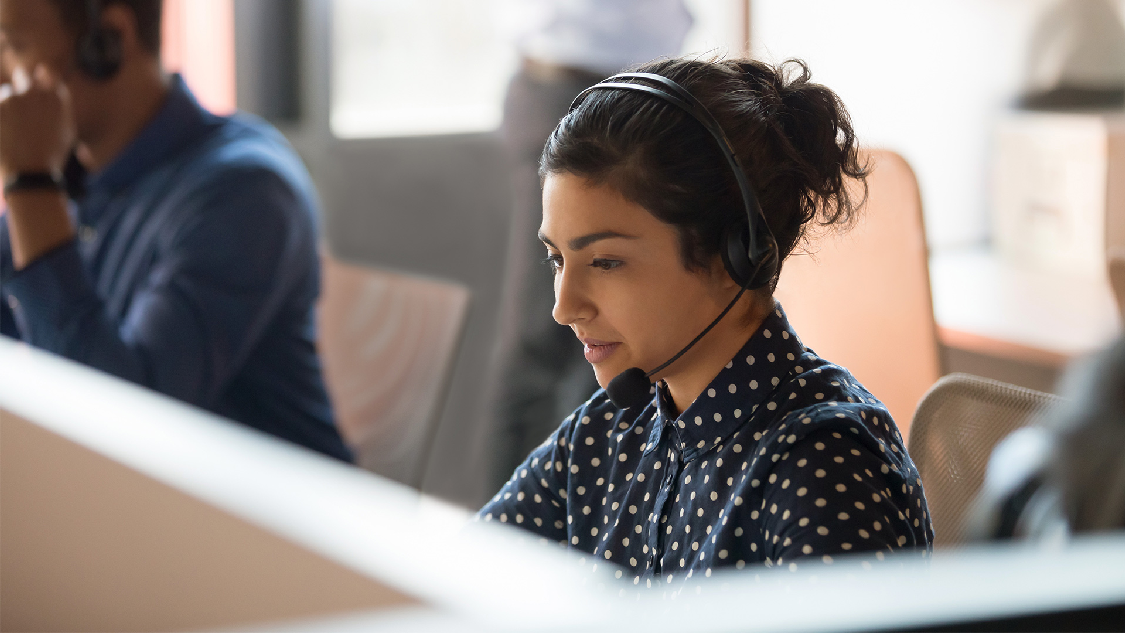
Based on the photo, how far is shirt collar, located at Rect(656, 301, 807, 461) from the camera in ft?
2.56

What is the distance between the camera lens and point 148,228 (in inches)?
55.7

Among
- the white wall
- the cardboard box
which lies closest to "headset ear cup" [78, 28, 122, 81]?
the white wall

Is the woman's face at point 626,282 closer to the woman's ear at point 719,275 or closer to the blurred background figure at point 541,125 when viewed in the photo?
the woman's ear at point 719,275

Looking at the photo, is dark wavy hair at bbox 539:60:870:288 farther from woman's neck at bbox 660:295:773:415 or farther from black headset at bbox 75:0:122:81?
black headset at bbox 75:0:122:81

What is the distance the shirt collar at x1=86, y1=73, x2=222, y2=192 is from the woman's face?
2.81 ft

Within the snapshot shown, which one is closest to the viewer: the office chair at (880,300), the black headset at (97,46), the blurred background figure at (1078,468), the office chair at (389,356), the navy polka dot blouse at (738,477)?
the blurred background figure at (1078,468)

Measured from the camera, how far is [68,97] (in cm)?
147

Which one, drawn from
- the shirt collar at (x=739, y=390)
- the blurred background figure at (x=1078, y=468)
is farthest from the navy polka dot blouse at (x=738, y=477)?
the blurred background figure at (x=1078, y=468)

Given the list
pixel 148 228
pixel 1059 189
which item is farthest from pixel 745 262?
pixel 1059 189

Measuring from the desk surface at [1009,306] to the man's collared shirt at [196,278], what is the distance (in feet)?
2.71

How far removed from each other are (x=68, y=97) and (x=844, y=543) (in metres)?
1.25

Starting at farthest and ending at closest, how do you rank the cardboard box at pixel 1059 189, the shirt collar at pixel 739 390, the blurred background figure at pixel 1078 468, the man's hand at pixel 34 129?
the cardboard box at pixel 1059 189 < the man's hand at pixel 34 129 < the shirt collar at pixel 739 390 < the blurred background figure at pixel 1078 468

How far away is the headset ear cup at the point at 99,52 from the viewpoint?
145 centimetres

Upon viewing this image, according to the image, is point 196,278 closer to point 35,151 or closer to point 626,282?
point 35,151
